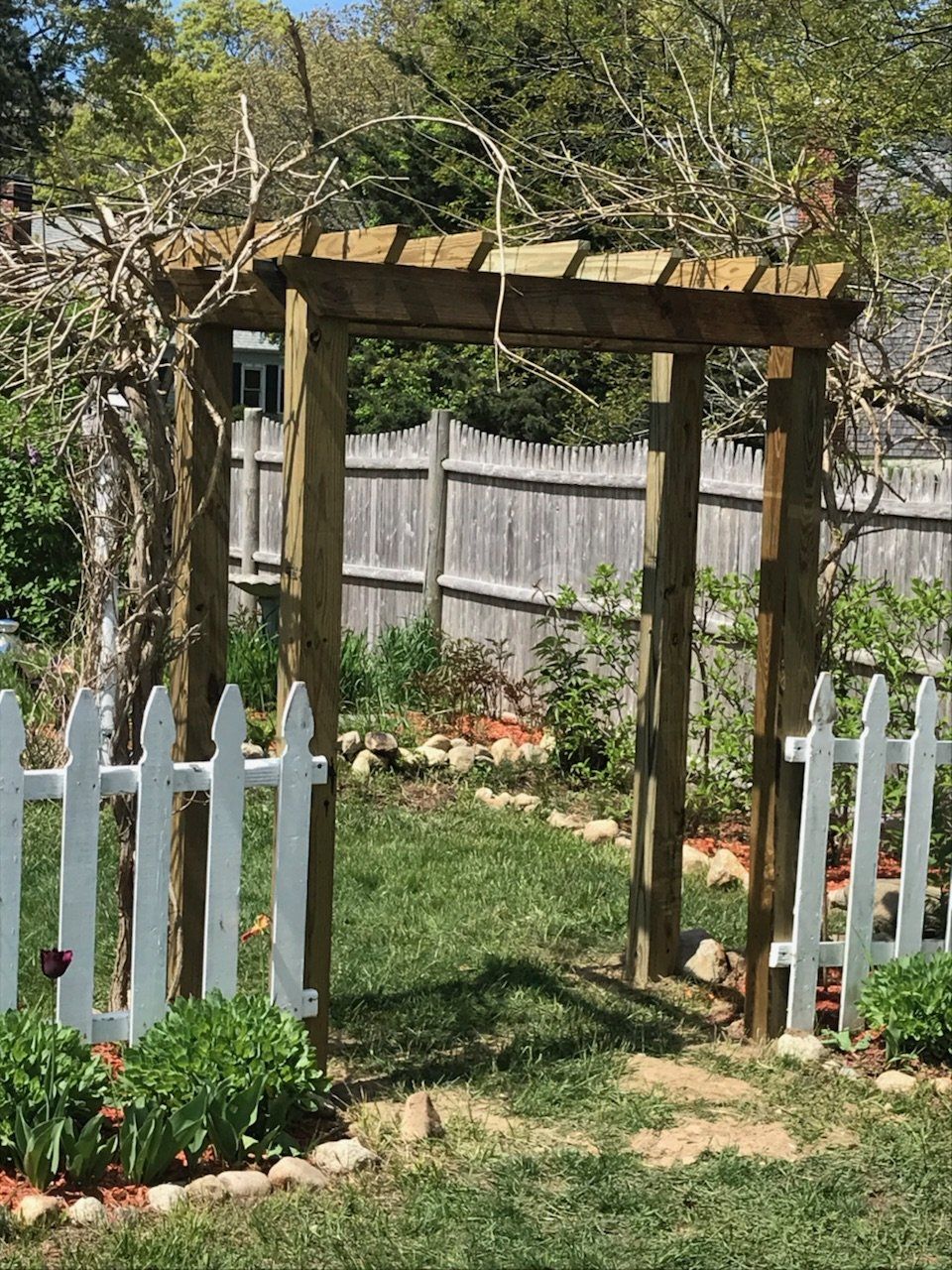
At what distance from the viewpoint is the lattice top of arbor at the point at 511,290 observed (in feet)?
14.6

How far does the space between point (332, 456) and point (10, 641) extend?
22.0 ft

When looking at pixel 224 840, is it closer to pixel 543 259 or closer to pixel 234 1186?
pixel 234 1186

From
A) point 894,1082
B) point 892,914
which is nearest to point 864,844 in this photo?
point 894,1082

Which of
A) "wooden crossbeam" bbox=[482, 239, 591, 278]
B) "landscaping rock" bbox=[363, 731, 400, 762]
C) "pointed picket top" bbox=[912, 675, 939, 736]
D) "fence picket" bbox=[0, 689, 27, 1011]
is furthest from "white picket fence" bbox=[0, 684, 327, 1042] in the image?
"landscaping rock" bbox=[363, 731, 400, 762]

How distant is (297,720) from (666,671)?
1867 mm

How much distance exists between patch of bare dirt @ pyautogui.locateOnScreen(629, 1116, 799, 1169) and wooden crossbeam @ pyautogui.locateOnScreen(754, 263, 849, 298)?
2574mm

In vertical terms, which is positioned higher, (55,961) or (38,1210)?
(55,961)

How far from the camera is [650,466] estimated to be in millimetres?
5930

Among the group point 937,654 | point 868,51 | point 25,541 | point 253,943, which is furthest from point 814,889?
point 868,51

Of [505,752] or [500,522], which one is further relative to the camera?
[500,522]

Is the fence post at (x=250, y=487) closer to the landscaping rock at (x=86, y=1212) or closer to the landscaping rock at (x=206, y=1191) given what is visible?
the landscaping rock at (x=206, y=1191)

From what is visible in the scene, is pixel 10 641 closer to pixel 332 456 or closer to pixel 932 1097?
pixel 332 456

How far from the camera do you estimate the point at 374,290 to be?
14.7 feet

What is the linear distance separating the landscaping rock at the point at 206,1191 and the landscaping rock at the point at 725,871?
3.95 meters
